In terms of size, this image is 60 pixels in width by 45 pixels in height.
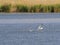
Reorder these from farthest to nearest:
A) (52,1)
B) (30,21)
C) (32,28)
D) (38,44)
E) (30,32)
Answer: (52,1) → (30,21) → (32,28) → (30,32) → (38,44)

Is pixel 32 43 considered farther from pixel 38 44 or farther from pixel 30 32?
pixel 30 32

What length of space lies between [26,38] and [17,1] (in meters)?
9.48

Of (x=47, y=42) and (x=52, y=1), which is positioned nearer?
(x=47, y=42)

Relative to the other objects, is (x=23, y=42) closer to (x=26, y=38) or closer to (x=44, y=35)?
(x=26, y=38)

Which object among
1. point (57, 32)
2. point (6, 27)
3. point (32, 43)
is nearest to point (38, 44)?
point (32, 43)

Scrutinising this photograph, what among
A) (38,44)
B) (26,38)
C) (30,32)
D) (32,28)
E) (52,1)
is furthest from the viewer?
(52,1)

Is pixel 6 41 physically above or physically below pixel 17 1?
above

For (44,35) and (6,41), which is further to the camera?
(44,35)

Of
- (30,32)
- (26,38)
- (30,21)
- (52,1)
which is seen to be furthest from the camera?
(52,1)

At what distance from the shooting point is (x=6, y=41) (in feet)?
→ 13.1

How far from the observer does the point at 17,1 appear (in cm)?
1351

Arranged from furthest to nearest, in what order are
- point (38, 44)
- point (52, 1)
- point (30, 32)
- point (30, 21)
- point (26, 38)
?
point (52, 1) < point (30, 21) < point (30, 32) < point (26, 38) < point (38, 44)

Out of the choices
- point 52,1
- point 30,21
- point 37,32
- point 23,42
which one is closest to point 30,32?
point 37,32

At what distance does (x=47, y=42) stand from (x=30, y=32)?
0.57 metres
